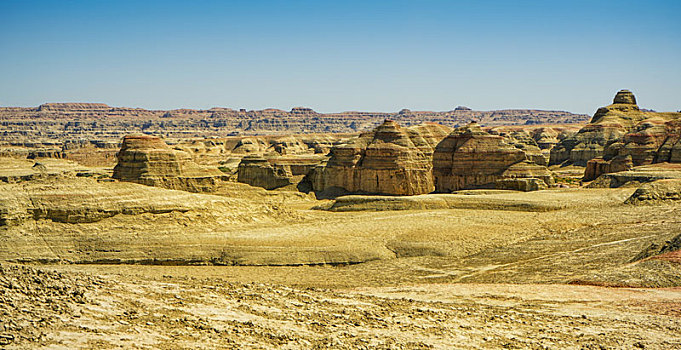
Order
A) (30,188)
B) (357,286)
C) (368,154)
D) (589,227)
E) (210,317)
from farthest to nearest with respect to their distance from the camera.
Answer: (368,154)
(589,227)
(30,188)
(357,286)
(210,317)

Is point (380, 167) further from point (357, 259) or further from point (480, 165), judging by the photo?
point (357, 259)

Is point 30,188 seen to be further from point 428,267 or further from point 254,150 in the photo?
point 254,150

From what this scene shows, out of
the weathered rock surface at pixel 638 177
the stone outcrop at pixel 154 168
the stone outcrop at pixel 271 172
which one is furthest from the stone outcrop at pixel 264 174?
the weathered rock surface at pixel 638 177

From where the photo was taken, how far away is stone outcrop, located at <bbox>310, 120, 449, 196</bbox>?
4831 cm

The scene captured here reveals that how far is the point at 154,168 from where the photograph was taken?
158 feet

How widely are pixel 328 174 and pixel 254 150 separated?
8010 cm

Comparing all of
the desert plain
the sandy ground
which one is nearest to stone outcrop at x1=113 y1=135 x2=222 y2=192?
the desert plain

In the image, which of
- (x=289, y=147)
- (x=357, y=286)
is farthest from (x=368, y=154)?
(x=289, y=147)

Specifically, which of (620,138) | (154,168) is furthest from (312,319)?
(620,138)

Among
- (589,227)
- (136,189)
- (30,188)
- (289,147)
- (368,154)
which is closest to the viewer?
(30,188)

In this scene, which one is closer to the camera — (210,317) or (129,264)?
(210,317)

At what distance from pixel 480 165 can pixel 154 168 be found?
26001mm

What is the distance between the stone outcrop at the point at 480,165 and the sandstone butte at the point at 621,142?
63.6ft

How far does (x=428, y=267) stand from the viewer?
24016 mm
